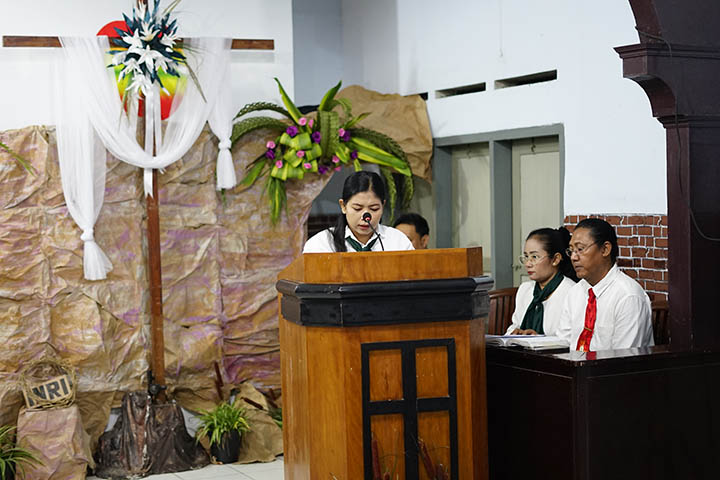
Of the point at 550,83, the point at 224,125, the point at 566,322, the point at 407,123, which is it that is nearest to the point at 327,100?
the point at 224,125

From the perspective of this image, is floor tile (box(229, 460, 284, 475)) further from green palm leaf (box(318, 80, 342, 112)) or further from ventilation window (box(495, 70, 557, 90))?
ventilation window (box(495, 70, 557, 90))

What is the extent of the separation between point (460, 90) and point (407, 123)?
444 millimetres

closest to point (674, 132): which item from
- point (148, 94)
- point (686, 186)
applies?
point (686, 186)

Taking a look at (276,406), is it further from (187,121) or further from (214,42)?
(214,42)

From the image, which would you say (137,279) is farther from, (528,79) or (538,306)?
(528,79)

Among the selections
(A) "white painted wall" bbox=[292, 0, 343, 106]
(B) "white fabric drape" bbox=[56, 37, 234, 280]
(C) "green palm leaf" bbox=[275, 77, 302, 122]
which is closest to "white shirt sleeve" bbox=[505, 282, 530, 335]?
(C) "green palm leaf" bbox=[275, 77, 302, 122]

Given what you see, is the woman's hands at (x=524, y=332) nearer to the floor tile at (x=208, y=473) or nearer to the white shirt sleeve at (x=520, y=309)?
the white shirt sleeve at (x=520, y=309)

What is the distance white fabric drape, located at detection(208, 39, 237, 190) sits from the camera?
615 cm

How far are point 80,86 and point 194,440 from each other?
2.24m

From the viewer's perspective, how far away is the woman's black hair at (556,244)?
4.90 metres

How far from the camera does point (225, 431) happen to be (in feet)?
19.6

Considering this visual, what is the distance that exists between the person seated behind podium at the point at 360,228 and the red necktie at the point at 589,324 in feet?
2.68

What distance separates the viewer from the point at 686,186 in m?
3.92

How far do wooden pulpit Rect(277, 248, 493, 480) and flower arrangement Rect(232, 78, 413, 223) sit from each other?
2.86 meters
